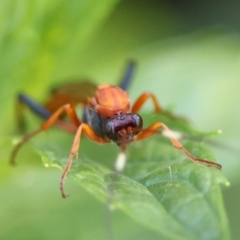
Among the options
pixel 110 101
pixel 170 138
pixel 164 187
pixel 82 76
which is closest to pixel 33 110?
pixel 82 76

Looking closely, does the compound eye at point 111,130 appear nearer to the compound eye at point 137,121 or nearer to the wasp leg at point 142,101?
the compound eye at point 137,121

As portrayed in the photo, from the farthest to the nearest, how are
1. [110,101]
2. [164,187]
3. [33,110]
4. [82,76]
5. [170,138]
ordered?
[82,76], [33,110], [110,101], [170,138], [164,187]

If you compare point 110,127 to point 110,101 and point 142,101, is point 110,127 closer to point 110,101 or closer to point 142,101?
point 110,101

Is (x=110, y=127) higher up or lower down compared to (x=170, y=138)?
lower down

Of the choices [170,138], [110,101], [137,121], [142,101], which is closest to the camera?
[170,138]

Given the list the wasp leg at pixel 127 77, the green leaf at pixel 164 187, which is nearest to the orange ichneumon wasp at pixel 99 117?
the green leaf at pixel 164 187

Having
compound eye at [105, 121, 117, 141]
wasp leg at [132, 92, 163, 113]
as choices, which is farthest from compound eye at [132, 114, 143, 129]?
wasp leg at [132, 92, 163, 113]

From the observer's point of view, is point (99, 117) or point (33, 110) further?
point (33, 110)

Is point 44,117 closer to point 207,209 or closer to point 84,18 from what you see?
point 84,18
